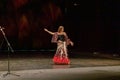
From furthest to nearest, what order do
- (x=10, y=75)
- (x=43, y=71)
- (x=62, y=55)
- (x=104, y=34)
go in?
(x=104, y=34) → (x=62, y=55) → (x=43, y=71) → (x=10, y=75)

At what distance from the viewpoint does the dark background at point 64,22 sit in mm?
28766

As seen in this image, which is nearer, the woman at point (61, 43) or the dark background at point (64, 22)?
the woman at point (61, 43)

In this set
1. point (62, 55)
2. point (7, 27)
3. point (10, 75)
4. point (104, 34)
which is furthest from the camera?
point (104, 34)

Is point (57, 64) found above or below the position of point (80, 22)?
below

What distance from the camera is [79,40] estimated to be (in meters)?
31.7

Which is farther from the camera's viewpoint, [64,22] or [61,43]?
[64,22]

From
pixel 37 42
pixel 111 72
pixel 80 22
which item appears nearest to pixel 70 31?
pixel 80 22

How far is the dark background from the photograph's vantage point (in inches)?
1133

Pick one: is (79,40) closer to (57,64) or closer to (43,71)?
(57,64)

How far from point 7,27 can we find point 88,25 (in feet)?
20.7

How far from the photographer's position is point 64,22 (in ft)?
100

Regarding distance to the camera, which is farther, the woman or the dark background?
the dark background

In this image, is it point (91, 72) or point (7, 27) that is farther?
point (7, 27)

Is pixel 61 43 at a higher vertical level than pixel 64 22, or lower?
lower
